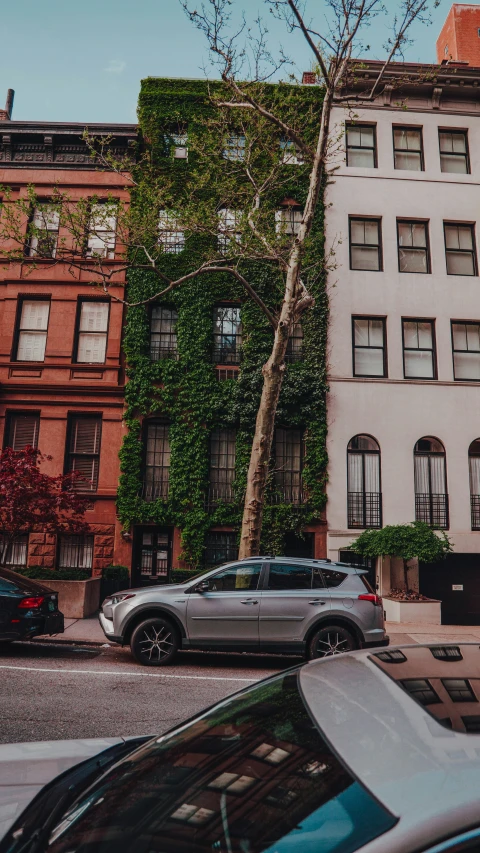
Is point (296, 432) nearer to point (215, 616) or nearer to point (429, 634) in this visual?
point (429, 634)

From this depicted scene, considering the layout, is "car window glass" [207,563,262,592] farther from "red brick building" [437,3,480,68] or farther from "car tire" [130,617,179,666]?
"red brick building" [437,3,480,68]

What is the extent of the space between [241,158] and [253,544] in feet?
40.9

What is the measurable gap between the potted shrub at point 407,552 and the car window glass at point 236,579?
26.2 feet

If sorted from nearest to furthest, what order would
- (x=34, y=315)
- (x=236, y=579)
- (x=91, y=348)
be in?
(x=236, y=579), (x=91, y=348), (x=34, y=315)

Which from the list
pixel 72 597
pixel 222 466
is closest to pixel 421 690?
pixel 72 597

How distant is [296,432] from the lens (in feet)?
63.6

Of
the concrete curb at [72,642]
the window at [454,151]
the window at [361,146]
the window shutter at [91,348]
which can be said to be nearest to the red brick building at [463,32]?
the window at [454,151]

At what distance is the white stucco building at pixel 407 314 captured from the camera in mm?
18875

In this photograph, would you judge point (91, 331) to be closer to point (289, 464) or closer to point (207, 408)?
point (207, 408)

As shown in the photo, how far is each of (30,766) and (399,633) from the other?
42.7 ft

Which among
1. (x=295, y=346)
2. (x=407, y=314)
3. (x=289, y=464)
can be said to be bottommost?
(x=289, y=464)

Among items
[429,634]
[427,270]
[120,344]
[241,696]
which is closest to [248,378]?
[120,344]

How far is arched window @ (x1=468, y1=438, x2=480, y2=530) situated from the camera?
18922 millimetres

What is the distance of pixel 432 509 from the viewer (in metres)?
18.9
